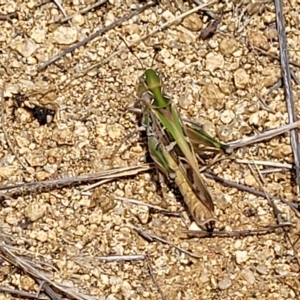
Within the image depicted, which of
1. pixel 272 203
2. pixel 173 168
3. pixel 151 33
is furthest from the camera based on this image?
pixel 151 33

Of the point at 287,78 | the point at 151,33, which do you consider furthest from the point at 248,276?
the point at 151,33

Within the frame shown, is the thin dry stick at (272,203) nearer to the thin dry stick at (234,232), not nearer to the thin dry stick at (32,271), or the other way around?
the thin dry stick at (234,232)

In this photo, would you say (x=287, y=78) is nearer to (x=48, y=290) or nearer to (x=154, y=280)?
(x=154, y=280)

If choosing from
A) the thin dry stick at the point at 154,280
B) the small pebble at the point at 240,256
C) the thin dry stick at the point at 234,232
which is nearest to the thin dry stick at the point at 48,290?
the thin dry stick at the point at 154,280

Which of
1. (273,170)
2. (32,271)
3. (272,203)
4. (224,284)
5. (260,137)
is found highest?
(260,137)

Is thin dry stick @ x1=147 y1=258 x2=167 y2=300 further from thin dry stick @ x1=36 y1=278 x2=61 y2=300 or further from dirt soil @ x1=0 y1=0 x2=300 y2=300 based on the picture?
thin dry stick @ x1=36 y1=278 x2=61 y2=300

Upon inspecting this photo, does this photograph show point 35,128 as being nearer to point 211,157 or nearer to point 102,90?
point 102,90

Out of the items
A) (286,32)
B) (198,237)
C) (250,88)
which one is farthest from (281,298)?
(286,32)
